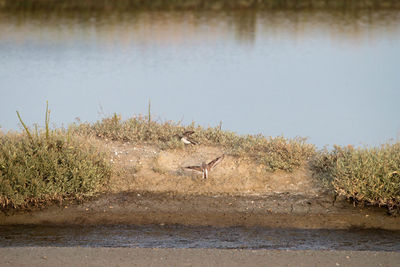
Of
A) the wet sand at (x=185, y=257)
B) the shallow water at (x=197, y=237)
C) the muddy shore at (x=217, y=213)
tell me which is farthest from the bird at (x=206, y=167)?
the wet sand at (x=185, y=257)

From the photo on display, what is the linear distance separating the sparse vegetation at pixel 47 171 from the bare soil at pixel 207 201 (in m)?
0.16

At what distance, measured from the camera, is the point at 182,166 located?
8.59m

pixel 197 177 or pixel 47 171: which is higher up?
pixel 47 171

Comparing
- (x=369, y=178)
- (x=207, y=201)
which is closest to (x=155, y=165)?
(x=207, y=201)

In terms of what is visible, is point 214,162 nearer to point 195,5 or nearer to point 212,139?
point 212,139

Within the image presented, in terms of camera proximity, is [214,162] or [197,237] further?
[214,162]

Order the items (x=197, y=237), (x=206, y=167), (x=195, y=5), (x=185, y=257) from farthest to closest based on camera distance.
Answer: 1. (x=195, y=5)
2. (x=206, y=167)
3. (x=197, y=237)
4. (x=185, y=257)

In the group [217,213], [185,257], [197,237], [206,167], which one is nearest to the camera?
[185,257]

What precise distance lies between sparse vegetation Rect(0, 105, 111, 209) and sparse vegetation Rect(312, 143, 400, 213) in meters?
3.10

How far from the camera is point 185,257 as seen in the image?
6.16m

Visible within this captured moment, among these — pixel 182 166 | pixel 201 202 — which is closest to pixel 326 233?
pixel 201 202

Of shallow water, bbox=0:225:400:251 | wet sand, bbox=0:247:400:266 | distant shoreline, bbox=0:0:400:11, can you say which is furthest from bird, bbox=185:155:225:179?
distant shoreline, bbox=0:0:400:11

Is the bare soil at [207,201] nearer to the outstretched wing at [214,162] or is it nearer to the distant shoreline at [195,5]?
the outstretched wing at [214,162]

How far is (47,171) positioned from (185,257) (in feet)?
8.56
